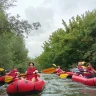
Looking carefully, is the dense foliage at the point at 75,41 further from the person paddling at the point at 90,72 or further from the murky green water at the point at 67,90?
the murky green water at the point at 67,90

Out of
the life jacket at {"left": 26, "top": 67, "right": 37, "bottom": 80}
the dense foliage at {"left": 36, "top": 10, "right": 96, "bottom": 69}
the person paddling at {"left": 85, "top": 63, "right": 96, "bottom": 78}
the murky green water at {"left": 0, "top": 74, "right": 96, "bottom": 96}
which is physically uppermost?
the dense foliage at {"left": 36, "top": 10, "right": 96, "bottom": 69}

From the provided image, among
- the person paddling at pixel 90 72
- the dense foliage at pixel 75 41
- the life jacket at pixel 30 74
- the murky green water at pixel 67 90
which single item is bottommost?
the murky green water at pixel 67 90

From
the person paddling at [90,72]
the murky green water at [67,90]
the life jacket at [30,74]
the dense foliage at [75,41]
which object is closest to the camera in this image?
the murky green water at [67,90]

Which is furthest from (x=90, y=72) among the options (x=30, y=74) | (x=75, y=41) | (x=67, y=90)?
(x=75, y=41)

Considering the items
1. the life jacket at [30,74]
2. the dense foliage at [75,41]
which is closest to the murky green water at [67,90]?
the life jacket at [30,74]

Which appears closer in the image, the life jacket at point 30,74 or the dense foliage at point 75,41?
the life jacket at point 30,74

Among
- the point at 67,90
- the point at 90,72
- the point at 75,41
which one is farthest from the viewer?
the point at 75,41

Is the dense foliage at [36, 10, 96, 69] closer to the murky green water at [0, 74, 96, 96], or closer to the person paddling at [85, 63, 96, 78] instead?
the person paddling at [85, 63, 96, 78]

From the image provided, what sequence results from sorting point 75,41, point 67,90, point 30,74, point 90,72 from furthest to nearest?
point 75,41 → point 90,72 → point 67,90 → point 30,74

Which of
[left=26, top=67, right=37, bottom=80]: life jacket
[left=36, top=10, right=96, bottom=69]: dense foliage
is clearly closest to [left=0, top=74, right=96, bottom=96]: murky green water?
[left=26, top=67, right=37, bottom=80]: life jacket

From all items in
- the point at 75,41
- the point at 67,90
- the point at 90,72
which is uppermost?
the point at 75,41

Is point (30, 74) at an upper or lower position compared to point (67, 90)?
upper

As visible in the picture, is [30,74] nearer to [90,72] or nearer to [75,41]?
[90,72]

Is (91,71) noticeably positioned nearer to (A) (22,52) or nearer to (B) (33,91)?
(B) (33,91)
